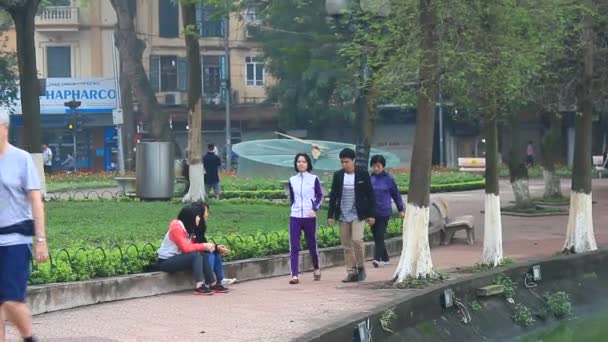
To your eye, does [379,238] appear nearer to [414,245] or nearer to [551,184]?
[414,245]

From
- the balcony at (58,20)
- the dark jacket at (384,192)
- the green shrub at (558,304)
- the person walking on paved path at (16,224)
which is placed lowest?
the green shrub at (558,304)

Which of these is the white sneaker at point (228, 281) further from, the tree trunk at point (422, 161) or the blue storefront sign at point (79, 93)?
the blue storefront sign at point (79, 93)

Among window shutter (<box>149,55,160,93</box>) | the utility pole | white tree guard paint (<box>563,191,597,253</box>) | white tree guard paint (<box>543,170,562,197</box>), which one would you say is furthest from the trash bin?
window shutter (<box>149,55,160,93</box>)

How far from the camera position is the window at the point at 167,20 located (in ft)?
177

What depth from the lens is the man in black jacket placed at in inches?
526

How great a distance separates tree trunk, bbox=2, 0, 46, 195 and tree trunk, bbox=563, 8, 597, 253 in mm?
9054

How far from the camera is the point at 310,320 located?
10.4 metres

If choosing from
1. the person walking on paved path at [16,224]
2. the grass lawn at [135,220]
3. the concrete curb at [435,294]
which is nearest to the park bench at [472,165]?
the grass lawn at [135,220]

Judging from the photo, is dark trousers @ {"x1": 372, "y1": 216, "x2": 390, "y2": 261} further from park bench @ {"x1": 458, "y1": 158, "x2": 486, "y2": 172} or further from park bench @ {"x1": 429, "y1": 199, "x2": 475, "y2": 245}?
park bench @ {"x1": 458, "y1": 158, "x2": 486, "y2": 172}

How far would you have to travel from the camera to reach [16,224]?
24.6ft

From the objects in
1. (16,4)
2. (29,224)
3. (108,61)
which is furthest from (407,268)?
(108,61)

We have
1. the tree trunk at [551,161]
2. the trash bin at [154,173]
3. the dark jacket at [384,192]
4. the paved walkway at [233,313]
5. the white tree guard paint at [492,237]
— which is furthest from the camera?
the tree trunk at [551,161]

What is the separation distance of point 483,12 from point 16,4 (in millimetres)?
9333

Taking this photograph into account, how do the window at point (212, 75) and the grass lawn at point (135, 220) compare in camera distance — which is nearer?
the grass lawn at point (135, 220)
